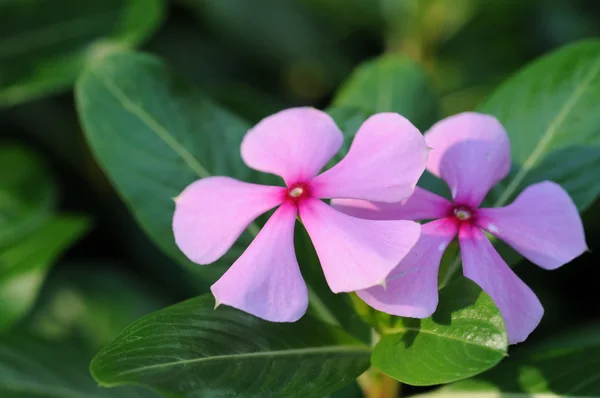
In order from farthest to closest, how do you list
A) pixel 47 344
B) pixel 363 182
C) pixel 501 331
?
pixel 47 344 < pixel 363 182 < pixel 501 331

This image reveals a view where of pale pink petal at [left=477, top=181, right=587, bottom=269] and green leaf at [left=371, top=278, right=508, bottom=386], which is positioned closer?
green leaf at [left=371, top=278, right=508, bottom=386]

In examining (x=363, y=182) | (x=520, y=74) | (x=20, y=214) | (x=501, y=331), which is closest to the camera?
(x=501, y=331)

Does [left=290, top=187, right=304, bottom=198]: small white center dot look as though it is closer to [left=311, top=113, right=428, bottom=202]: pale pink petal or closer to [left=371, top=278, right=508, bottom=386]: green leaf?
[left=311, top=113, right=428, bottom=202]: pale pink petal

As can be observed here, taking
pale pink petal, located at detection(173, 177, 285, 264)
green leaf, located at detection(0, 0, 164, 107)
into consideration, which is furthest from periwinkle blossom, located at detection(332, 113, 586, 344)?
green leaf, located at detection(0, 0, 164, 107)

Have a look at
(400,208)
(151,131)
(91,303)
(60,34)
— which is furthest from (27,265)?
(400,208)

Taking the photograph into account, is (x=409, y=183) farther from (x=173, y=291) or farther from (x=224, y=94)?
(x=173, y=291)

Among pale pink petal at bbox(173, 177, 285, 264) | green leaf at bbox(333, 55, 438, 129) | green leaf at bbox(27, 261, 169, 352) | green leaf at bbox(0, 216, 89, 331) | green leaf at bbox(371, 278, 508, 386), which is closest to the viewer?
green leaf at bbox(371, 278, 508, 386)

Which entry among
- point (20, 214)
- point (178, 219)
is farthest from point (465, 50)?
point (178, 219)

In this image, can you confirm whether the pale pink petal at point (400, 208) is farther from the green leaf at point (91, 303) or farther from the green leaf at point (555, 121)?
the green leaf at point (91, 303)
